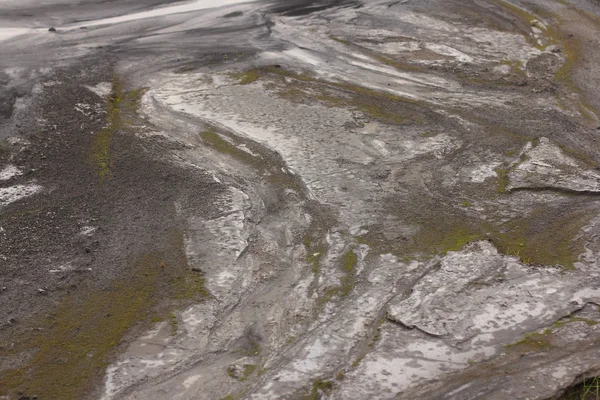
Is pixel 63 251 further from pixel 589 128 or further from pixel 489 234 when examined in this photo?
pixel 589 128

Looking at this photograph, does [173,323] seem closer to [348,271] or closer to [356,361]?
[356,361]

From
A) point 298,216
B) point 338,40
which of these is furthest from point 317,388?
point 338,40

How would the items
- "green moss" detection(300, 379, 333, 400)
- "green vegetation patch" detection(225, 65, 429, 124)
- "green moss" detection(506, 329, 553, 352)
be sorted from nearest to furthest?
1. "green moss" detection(300, 379, 333, 400)
2. "green moss" detection(506, 329, 553, 352)
3. "green vegetation patch" detection(225, 65, 429, 124)

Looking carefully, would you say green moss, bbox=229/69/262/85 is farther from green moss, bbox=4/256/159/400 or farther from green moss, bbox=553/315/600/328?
green moss, bbox=553/315/600/328

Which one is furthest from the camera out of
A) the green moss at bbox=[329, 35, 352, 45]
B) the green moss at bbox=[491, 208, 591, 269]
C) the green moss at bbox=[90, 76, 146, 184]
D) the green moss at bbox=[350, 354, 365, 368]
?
the green moss at bbox=[329, 35, 352, 45]

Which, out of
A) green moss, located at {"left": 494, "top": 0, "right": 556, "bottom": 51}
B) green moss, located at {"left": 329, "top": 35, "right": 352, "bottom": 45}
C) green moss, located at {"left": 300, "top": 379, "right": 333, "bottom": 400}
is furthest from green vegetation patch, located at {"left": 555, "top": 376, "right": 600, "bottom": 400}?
green moss, located at {"left": 494, "top": 0, "right": 556, "bottom": 51}

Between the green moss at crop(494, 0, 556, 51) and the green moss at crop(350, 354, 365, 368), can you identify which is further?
the green moss at crop(494, 0, 556, 51)

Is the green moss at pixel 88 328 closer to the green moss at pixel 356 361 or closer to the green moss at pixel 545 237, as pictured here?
the green moss at pixel 356 361

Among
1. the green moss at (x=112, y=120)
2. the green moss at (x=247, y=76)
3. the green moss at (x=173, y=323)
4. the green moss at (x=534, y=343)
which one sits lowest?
the green moss at (x=534, y=343)

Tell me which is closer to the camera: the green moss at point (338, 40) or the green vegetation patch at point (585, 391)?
the green vegetation patch at point (585, 391)

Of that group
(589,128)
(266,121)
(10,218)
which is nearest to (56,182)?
(10,218)

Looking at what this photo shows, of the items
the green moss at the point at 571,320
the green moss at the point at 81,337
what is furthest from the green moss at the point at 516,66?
the green moss at the point at 81,337
